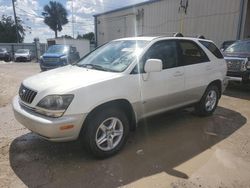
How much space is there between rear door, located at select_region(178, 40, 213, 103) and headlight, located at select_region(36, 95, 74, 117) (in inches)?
96.0

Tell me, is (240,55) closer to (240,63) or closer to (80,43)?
(240,63)

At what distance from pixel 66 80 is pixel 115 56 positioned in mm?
1097

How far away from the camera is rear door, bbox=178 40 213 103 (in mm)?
4754

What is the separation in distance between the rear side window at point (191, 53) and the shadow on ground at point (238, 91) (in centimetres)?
345

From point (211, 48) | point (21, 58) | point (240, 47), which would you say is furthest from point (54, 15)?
point (211, 48)

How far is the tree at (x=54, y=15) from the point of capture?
5372 cm

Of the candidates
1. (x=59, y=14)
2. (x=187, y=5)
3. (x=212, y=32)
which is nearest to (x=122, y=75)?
(x=212, y=32)

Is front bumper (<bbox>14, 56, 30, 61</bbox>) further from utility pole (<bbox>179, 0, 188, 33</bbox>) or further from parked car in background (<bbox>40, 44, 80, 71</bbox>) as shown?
utility pole (<bbox>179, 0, 188, 33</bbox>)

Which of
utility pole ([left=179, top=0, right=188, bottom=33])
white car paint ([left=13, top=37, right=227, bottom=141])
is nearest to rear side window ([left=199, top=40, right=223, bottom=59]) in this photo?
white car paint ([left=13, top=37, right=227, bottom=141])

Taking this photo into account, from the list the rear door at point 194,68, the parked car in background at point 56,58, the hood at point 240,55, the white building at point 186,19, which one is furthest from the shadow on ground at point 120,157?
the parked car in background at point 56,58

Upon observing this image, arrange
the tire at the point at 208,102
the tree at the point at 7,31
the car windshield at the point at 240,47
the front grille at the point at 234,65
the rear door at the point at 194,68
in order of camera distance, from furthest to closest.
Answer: the tree at the point at 7,31, the car windshield at the point at 240,47, the front grille at the point at 234,65, the tire at the point at 208,102, the rear door at the point at 194,68

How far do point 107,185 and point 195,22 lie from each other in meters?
14.8

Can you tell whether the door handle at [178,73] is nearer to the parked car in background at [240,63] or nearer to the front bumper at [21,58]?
the parked car in background at [240,63]

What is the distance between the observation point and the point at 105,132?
359 cm
